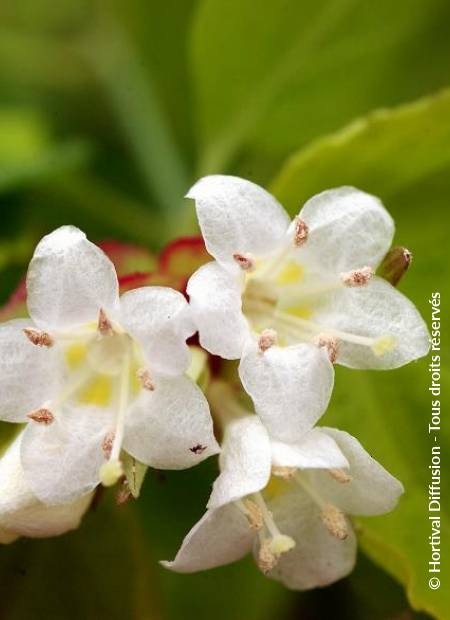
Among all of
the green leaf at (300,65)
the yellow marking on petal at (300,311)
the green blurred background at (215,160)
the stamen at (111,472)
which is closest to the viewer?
the stamen at (111,472)

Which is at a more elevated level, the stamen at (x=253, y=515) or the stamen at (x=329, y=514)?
the stamen at (x=253, y=515)

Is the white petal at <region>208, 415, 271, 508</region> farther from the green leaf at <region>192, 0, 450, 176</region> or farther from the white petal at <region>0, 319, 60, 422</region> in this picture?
the green leaf at <region>192, 0, 450, 176</region>

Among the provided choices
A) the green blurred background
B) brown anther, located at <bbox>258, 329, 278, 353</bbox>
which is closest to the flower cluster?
brown anther, located at <bbox>258, 329, 278, 353</bbox>

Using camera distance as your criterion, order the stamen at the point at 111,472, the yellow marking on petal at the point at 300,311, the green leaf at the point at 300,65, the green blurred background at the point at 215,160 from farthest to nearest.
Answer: the green leaf at the point at 300,65 < the green blurred background at the point at 215,160 < the yellow marking on petal at the point at 300,311 < the stamen at the point at 111,472

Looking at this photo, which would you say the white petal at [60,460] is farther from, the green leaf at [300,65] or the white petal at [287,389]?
the green leaf at [300,65]

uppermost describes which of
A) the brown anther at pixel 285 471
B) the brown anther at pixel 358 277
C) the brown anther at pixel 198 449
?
the brown anther at pixel 358 277

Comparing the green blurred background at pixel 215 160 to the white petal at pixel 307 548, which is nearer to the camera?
the white petal at pixel 307 548

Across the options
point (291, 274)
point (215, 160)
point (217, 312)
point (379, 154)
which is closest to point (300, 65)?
point (215, 160)

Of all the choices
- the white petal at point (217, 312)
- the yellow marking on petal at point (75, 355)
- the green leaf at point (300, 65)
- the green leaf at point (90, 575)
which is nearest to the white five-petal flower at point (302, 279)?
the white petal at point (217, 312)
